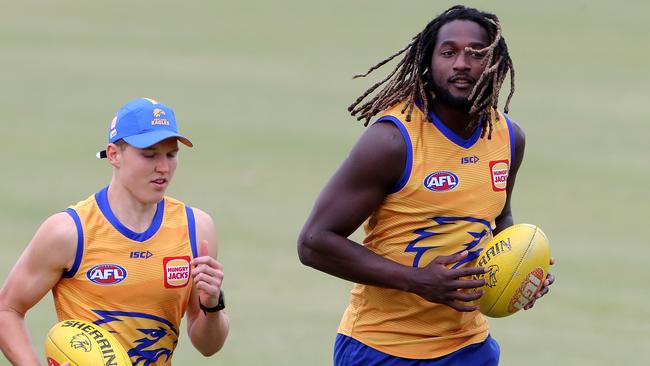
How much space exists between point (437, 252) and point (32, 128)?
37.2ft

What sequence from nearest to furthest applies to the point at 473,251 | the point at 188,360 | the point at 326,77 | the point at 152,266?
the point at 152,266, the point at 473,251, the point at 188,360, the point at 326,77

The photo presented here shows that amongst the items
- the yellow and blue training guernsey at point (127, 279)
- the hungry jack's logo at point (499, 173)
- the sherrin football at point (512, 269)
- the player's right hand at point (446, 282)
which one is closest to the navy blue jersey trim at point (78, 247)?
the yellow and blue training guernsey at point (127, 279)

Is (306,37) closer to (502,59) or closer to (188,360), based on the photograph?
(188,360)

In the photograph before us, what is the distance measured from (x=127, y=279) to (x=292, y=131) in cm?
1086

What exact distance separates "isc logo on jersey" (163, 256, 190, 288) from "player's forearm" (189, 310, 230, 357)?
0.76ft

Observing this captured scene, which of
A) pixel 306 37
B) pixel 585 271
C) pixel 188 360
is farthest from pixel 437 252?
pixel 306 37

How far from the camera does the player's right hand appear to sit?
6.38 m

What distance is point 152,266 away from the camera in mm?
6250

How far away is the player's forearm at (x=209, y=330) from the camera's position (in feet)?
21.1

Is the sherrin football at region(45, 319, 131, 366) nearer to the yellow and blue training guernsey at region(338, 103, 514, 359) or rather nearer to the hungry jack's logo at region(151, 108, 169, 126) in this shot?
the hungry jack's logo at region(151, 108, 169, 126)

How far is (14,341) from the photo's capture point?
613 centimetres

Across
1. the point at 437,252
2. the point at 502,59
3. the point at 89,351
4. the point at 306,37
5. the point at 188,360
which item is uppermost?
the point at 306,37

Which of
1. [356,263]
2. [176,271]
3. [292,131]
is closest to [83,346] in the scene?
[176,271]

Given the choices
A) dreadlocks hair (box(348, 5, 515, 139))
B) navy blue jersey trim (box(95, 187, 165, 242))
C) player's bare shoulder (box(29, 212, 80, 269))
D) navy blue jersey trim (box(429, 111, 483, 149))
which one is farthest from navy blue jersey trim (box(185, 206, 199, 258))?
navy blue jersey trim (box(429, 111, 483, 149))
